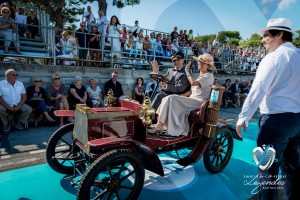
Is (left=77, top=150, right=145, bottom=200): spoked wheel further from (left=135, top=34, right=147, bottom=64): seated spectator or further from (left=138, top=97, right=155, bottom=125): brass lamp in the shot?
(left=135, top=34, right=147, bottom=64): seated spectator

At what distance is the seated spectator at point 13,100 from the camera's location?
517 centimetres

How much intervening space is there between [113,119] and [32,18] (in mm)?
6339

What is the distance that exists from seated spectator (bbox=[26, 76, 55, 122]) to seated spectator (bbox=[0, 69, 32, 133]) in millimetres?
255

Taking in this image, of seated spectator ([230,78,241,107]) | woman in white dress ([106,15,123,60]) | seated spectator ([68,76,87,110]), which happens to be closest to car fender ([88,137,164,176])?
seated spectator ([68,76,87,110])

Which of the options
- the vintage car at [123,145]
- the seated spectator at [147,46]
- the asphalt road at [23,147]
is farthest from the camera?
the seated spectator at [147,46]

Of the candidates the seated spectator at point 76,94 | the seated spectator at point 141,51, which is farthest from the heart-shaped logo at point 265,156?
the seated spectator at point 141,51

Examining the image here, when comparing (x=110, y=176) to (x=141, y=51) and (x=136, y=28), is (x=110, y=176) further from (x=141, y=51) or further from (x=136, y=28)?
(x=136, y=28)

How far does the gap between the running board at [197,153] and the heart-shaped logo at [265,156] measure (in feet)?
3.71

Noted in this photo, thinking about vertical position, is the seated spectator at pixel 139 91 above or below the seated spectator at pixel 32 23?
below

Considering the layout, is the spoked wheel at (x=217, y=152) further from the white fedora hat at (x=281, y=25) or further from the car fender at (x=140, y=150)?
the white fedora hat at (x=281, y=25)

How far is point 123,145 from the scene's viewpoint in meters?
2.50

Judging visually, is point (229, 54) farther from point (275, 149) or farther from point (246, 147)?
point (275, 149)

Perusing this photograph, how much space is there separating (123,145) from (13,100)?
3967mm

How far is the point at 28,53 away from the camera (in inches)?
261
